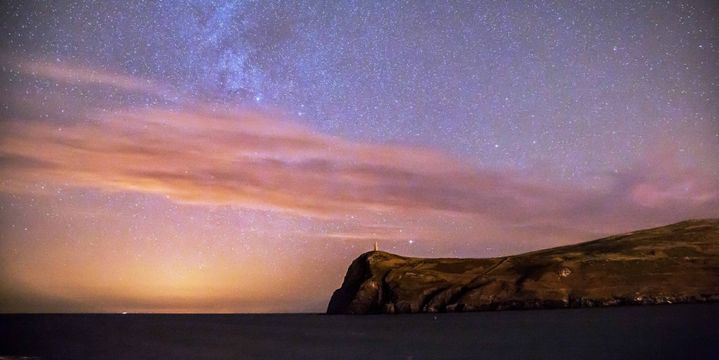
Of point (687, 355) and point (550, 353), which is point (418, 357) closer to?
point (550, 353)

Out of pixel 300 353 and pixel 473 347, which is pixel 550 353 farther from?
pixel 300 353

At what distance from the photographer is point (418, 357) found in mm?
73250

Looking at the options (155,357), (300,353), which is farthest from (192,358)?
(300,353)

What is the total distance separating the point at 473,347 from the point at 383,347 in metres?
14.9

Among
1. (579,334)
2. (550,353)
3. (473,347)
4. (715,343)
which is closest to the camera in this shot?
(715,343)

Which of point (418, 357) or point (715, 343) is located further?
point (418, 357)

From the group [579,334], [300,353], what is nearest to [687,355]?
[579,334]

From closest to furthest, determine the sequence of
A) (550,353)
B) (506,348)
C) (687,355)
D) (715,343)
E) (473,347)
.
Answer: (687,355) → (715,343) → (550,353) → (506,348) → (473,347)

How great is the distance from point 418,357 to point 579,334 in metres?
38.7

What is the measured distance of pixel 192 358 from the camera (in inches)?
3260

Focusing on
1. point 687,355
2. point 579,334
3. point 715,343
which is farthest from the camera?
point 579,334

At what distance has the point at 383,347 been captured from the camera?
302 feet

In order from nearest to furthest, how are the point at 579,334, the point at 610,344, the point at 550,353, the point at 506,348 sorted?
the point at 550,353, the point at 610,344, the point at 506,348, the point at 579,334

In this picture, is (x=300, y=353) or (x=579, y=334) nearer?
(x=300, y=353)
